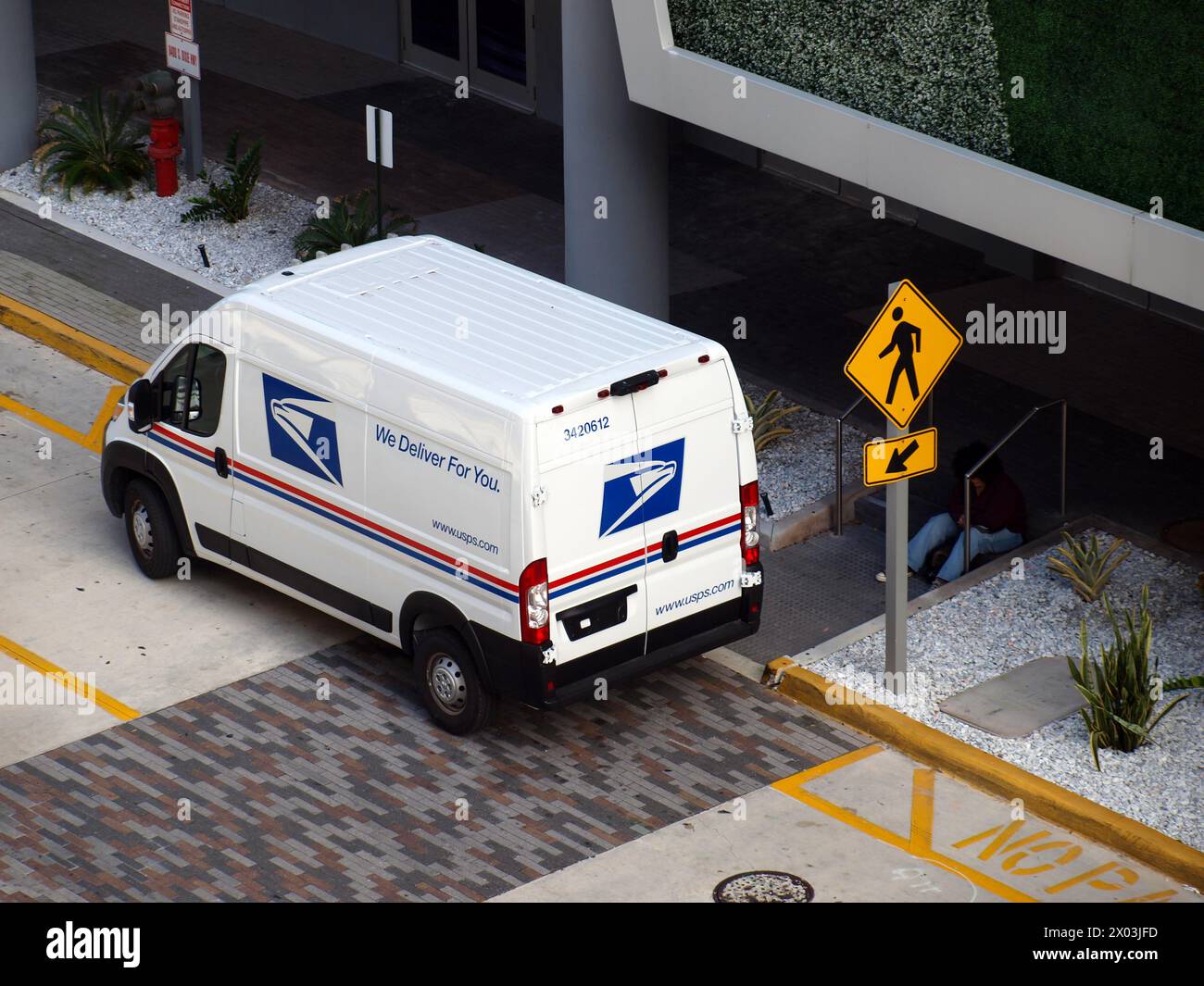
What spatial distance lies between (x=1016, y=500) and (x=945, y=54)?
297 cm

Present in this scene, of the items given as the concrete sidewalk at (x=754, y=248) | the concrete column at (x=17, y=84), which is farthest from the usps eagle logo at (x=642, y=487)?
the concrete column at (x=17, y=84)

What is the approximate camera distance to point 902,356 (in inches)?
464

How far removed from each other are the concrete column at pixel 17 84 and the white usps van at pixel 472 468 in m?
8.21

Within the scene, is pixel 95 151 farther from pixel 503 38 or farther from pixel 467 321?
pixel 467 321

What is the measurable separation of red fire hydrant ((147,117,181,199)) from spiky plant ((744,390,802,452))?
6.86 m

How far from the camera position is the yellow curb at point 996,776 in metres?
10.8

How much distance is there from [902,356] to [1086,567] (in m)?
2.38

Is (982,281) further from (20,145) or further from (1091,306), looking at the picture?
(20,145)

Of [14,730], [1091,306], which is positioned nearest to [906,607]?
[14,730]

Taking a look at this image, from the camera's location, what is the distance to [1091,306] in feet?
61.1

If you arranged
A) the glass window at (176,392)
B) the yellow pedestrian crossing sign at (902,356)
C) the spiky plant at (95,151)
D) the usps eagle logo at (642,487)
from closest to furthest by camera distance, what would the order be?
the usps eagle logo at (642,487) → the yellow pedestrian crossing sign at (902,356) → the glass window at (176,392) → the spiky plant at (95,151)

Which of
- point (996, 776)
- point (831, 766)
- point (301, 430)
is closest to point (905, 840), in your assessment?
point (996, 776)

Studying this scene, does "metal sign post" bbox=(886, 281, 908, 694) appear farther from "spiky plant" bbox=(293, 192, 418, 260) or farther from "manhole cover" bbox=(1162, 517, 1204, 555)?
"spiky plant" bbox=(293, 192, 418, 260)

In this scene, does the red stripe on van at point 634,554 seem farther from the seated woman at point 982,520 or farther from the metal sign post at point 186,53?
the metal sign post at point 186,53
